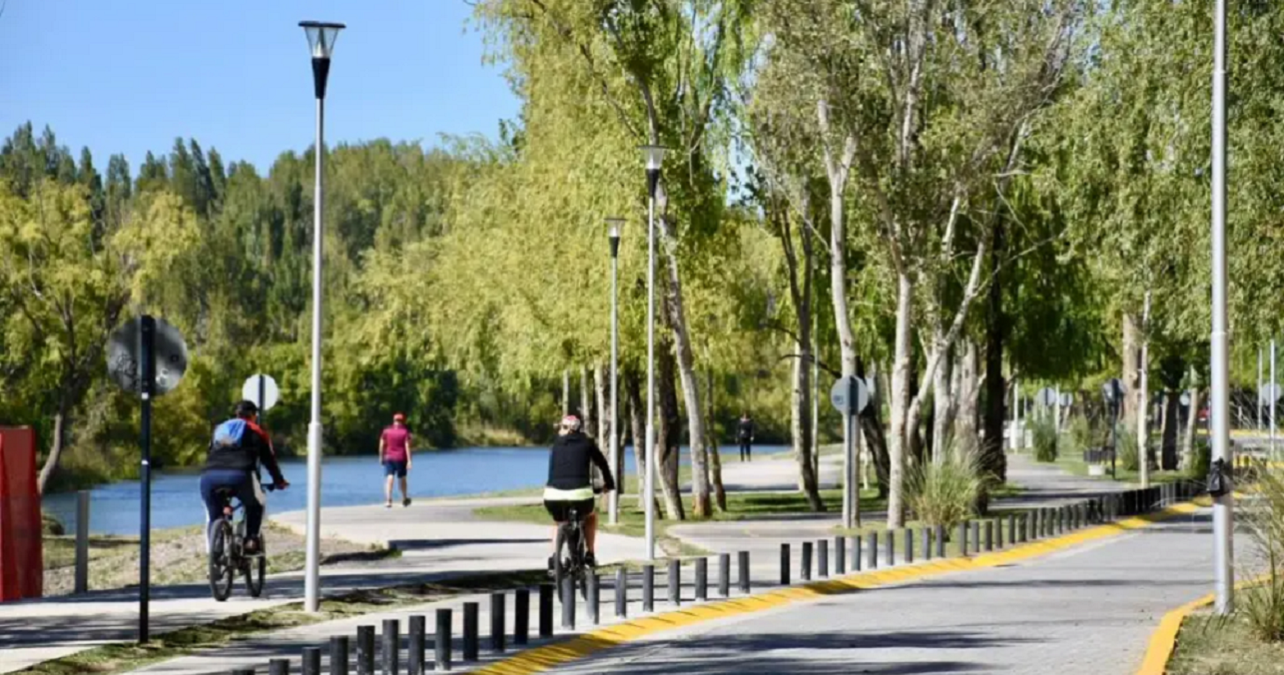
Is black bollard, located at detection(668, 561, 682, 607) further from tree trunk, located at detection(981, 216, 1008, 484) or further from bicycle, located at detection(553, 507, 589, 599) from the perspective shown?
tree trunk, located at detection(981, 216, 1008, 484)

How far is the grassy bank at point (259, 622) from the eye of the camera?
17.0 metres

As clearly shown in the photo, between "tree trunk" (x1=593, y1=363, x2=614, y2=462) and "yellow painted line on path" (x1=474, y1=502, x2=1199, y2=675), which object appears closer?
"yellow painted line on path" (x1=474, y1=502, x2=1199, y2=675)

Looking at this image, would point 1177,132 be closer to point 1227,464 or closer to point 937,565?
point 937,565

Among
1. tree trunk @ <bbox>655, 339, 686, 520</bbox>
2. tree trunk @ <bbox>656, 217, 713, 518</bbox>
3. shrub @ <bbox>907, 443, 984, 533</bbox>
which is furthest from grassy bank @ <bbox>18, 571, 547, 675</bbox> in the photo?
tree trunk @ <bbox>655, 339, 686, 520</bbox>

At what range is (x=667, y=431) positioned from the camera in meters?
45.6

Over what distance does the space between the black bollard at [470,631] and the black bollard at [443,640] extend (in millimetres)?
380

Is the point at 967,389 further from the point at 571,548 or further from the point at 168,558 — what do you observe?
the point at 571,548

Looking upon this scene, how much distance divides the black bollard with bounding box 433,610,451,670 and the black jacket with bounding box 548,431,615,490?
255 inches

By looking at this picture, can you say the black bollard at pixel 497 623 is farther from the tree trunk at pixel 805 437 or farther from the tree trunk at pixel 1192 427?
the tree trunk at pixel 1192 427

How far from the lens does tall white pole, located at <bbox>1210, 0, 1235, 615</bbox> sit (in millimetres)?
20375

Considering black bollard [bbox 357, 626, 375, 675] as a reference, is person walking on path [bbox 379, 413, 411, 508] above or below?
above

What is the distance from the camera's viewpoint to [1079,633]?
65.6 ft

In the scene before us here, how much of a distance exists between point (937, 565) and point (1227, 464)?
1046cm

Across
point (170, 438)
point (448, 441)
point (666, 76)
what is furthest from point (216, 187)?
point (666, 76)
